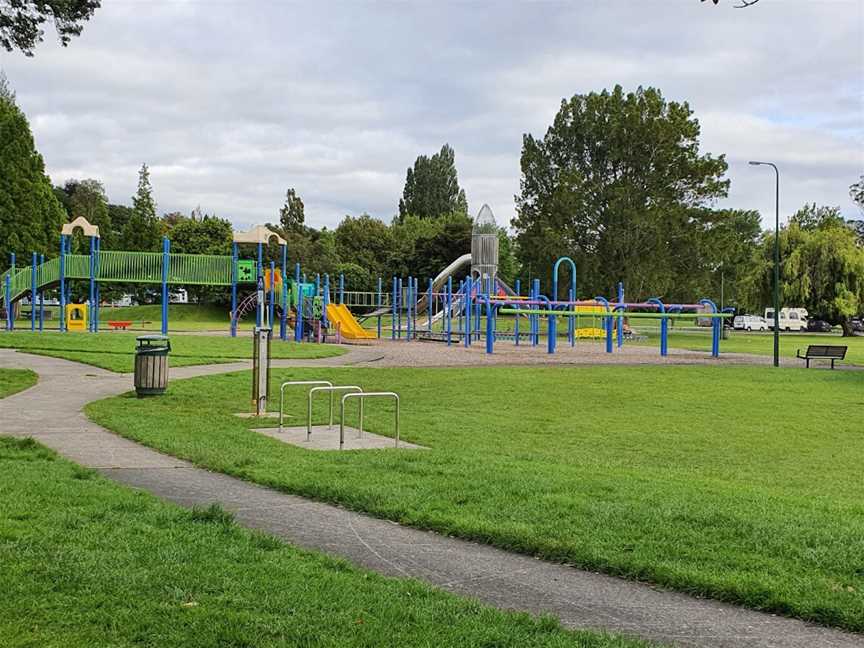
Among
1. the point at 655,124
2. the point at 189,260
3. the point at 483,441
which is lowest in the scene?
the point at 483,441

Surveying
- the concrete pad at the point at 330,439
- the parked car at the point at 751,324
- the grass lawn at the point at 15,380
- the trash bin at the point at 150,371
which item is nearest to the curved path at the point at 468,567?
the concrete pad at the point at 330,439

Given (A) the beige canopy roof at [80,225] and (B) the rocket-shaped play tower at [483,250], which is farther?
(B) the rocket-shaped play tower at [483,250]

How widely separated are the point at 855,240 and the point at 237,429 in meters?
70.1

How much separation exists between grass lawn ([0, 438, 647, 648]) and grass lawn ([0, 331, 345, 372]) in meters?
17.7

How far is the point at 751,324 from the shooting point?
88.3m

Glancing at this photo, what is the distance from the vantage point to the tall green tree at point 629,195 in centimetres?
6269

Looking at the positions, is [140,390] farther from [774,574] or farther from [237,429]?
[774,574]

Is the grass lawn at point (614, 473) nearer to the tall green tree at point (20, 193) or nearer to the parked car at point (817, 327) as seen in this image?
the tall green tree at point (20, 193)

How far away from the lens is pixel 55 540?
6328 mm

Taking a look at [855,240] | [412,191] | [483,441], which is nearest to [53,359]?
[483,441]

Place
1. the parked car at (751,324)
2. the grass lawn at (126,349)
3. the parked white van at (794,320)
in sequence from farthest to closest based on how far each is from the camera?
the parked car at (751,324), the parked white van at (794,320), the grass lawn at (126,349)

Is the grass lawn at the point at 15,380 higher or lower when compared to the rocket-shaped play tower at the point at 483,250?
lower

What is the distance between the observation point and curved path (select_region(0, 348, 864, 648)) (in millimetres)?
5004

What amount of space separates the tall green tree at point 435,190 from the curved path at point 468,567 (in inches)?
4074
